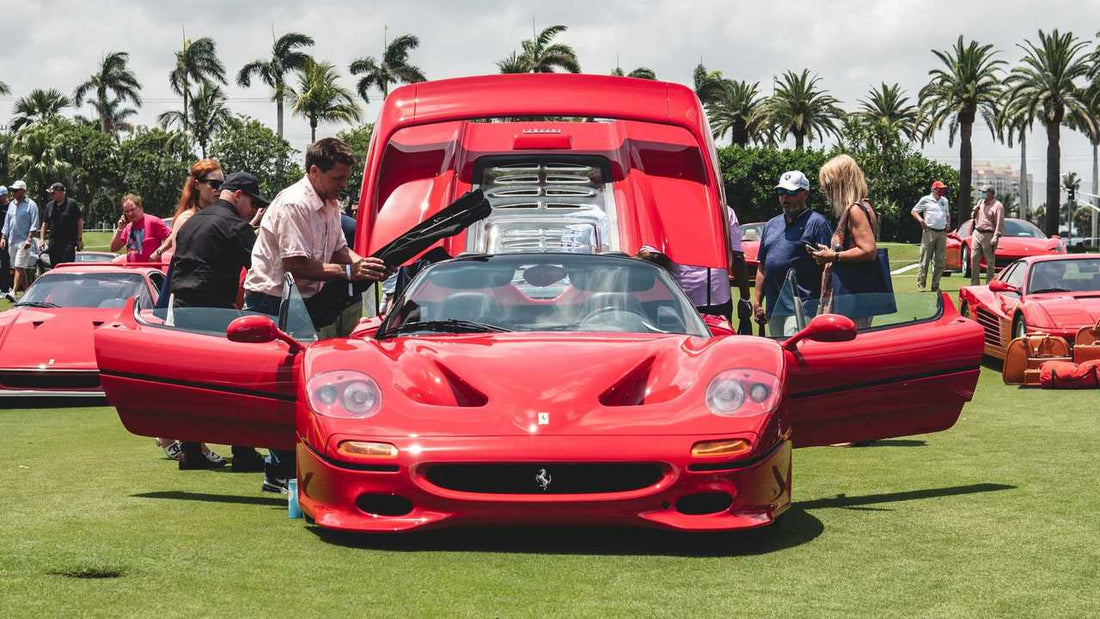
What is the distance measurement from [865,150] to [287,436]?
242 ft

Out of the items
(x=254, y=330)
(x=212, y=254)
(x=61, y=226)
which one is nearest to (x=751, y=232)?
(x=61, y=226)

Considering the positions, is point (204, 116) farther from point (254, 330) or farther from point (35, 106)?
point (254, 330)

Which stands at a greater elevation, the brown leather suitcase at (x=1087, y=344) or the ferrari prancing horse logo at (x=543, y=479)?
the ferrari prancing horse logo at (x=543, y=479)

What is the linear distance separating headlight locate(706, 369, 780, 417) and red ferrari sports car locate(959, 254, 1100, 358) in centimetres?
773

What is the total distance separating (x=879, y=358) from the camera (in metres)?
5.60

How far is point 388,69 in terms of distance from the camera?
71.6m

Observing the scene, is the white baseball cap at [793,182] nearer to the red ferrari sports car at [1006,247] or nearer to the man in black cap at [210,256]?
the man in black cap at [210,256]

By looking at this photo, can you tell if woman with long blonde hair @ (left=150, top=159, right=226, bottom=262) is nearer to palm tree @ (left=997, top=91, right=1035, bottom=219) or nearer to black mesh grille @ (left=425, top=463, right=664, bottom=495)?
black mesh grille @ (left=425, top=463, right=664, bottom=495)

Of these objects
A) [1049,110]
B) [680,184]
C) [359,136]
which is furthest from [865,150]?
[680,184]

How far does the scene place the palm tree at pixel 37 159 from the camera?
80.2m

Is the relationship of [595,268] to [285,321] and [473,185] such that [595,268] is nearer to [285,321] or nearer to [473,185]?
[285,321]

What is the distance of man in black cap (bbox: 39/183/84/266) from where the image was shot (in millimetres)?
17531

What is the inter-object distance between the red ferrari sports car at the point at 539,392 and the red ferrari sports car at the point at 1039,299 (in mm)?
6619

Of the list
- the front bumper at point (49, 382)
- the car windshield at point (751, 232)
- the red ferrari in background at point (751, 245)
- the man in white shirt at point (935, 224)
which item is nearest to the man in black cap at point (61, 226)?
the front bumper at point (49, 382)
